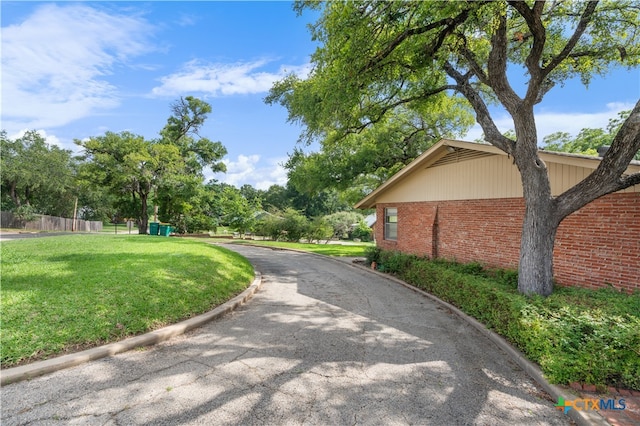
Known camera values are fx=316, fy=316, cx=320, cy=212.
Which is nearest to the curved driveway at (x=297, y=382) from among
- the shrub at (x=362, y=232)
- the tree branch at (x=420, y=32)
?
the tree branch at (x=420, y=32)

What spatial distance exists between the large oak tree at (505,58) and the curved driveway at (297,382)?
2611 millimetres

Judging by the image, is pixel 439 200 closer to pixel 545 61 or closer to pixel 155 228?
pixel 545 61

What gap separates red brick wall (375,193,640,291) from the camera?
5742 mm

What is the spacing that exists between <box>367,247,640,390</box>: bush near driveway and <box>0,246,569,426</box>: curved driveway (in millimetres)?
361

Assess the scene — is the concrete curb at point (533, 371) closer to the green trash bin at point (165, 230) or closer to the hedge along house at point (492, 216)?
the hedge along house at point (492, 216)

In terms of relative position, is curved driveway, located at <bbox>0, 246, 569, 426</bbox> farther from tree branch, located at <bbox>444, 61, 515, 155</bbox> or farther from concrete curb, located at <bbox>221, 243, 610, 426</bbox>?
tree branch, located at <bbox>444, 61, 515, 155</bbox>

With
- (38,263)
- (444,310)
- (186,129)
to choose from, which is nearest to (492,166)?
(444,310)

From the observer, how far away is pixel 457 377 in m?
3.70

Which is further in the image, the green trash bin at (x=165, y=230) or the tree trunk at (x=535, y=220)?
the green trash bin at (x=165, y=230)

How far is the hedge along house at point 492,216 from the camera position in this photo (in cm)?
584

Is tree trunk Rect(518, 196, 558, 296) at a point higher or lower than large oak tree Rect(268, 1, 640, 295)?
lower

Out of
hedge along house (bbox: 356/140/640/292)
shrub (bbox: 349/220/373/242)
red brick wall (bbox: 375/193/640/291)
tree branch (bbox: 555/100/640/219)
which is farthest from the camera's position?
shrub (bbox: 349/220/373/242)

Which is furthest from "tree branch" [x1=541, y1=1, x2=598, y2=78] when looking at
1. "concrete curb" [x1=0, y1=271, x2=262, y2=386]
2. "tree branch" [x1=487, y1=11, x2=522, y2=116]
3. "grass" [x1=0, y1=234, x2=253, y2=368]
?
"grass" [x1=0, y1=234, x2=253, y2=368]

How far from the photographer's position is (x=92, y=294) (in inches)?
193
